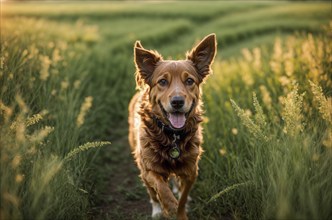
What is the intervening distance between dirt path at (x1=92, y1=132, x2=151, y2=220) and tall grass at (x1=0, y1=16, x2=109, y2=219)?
40 centimetres

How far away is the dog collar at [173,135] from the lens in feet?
14.4

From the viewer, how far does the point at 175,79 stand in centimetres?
453

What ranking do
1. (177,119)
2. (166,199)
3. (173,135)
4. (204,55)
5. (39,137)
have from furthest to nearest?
(204,55) → (173,135) → (177,119) → (166,199) → (39,137)

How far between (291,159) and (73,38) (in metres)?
8.90

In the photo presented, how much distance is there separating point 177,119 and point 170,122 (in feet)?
0.31

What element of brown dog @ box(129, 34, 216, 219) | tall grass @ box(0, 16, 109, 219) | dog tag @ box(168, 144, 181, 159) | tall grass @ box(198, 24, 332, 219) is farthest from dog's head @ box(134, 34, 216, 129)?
tall grass @ box(0, 16, 109, 219)

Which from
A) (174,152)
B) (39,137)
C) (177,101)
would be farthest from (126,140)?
(39,137)

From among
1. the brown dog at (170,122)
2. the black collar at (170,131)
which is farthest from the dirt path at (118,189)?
the black collar at (170,131)

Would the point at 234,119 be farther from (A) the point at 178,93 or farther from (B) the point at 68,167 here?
(B) the point at 68,167

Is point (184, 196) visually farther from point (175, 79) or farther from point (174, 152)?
point (175, 79)

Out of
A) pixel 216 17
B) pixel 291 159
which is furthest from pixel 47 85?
pixel 216 17

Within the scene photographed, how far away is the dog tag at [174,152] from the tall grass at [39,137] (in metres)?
0.98

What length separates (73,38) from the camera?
11.1 m

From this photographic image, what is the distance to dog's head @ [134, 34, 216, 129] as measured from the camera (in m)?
4.30
